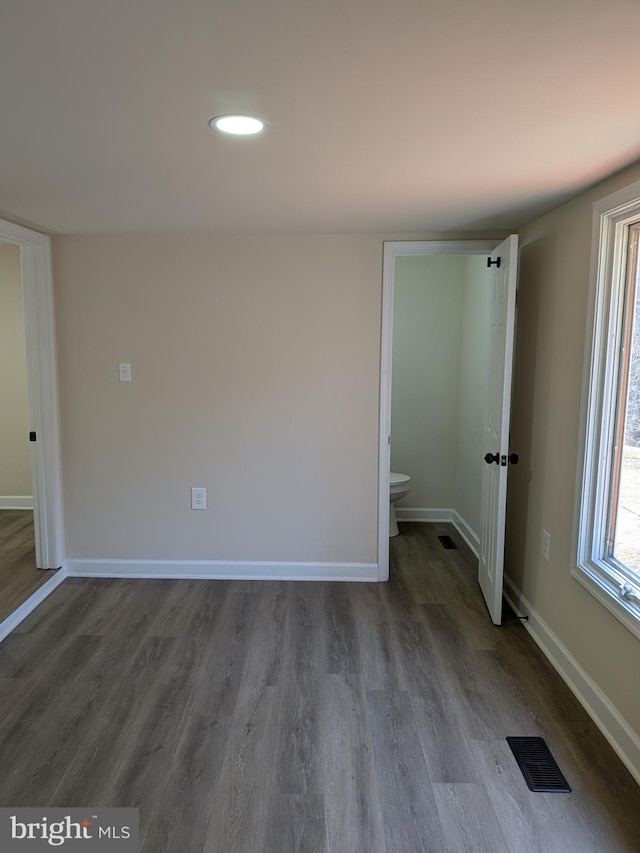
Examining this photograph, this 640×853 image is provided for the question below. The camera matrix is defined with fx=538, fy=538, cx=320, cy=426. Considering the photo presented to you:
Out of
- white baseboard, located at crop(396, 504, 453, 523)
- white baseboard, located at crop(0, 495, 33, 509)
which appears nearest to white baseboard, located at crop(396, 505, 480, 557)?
white baseboard, located at crop(396, 504, 453, 523)

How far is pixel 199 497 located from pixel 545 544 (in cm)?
208

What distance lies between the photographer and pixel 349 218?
112 inches

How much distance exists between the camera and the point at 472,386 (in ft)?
13.8

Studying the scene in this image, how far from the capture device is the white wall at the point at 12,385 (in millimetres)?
4680

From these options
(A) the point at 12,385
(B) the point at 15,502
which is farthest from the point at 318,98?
(B) the point at 15,502

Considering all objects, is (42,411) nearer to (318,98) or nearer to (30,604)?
(30,604)

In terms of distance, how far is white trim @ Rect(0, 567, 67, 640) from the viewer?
2.87 m

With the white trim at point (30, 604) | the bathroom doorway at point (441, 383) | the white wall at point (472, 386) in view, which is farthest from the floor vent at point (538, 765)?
the white trim at point (30, 604)

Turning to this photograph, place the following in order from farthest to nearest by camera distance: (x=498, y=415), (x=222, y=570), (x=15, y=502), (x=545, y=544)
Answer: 1. (x=15, y=502)
2. (x=222, y=570)
3. (x=498, y=415)
4. (x=545, y=544)

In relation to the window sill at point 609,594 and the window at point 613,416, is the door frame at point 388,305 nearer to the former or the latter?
the window at point 613,416

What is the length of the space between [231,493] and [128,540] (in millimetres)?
771

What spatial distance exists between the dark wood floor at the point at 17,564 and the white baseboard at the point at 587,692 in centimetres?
283

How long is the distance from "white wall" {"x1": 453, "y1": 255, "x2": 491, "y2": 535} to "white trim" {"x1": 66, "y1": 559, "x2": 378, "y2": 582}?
1.18 m

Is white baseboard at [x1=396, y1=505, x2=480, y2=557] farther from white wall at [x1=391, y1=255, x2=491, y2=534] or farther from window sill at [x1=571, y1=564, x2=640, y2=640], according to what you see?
window sill at [x1=571, y1=564, x2=640, y2=640]
